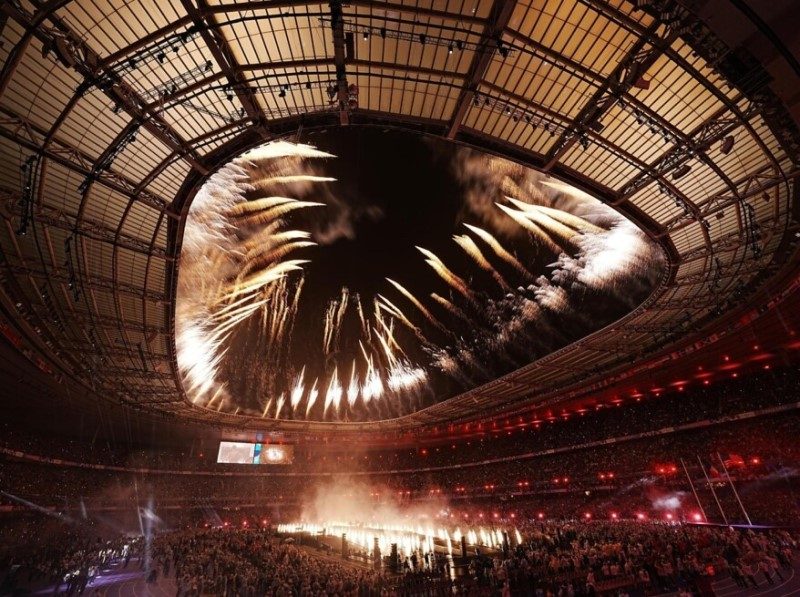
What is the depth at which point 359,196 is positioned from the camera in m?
19.5

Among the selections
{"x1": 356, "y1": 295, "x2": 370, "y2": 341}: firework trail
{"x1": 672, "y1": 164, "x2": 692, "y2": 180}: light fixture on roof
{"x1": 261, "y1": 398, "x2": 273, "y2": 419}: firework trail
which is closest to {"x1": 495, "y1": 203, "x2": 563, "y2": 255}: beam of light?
{"x1": 672, "y1": 164, "x2": 692, "y2": 180}: light fixture on roof

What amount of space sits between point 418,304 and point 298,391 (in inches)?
885

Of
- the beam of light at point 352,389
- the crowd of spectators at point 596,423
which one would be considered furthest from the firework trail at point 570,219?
the beam of light at point 352,389

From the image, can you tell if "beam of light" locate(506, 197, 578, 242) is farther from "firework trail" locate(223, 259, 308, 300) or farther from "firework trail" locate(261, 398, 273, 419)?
"firework trail" locate(261, 398, 273, 419)

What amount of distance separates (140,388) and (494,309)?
28902mm

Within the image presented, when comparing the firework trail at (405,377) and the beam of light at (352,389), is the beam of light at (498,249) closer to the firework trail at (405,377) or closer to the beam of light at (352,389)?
the firework trail at (405,377)

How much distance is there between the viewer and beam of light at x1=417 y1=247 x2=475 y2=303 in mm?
22641

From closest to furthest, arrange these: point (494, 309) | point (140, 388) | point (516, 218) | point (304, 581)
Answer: point (304, 581), point (516, 218), point (494, 309), point (140, 388)

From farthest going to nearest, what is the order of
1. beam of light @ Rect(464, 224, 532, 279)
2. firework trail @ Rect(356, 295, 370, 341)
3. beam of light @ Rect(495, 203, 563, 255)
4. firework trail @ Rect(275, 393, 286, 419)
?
firework trail @ Rect(275, 393, 286, 419) < firework trail @ Rect(356, 295, 370, 341) < beam of light @ Rect(464, 224, 532, 279) < beam of light @ Rect(495, 203, 563, 255)

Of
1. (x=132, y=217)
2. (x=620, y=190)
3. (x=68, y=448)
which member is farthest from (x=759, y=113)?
(x=68, y=448)

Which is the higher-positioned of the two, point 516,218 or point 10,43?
point 516,218

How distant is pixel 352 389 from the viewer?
42094 mm

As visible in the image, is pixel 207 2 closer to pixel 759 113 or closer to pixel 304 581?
pixel 759 113

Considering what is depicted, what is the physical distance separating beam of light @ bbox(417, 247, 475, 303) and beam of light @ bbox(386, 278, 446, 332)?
294 centimetres
